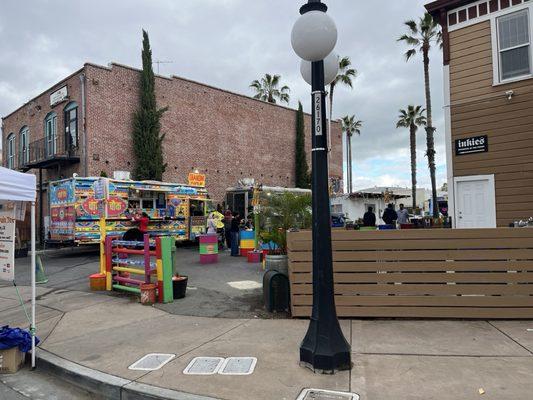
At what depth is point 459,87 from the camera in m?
11.0

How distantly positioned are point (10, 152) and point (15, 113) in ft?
10.8

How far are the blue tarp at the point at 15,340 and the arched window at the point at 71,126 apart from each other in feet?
64.4

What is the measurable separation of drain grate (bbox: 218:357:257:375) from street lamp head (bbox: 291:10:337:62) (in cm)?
342

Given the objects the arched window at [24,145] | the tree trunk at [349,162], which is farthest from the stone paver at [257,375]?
the tree trunk at [349,162]

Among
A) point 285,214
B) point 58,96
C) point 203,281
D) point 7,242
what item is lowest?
point 203,281

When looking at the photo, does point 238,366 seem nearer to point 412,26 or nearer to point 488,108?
point 488,108

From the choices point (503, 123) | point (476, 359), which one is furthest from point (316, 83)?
point (503, 123)

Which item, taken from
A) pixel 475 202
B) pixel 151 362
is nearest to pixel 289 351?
pixel 151 362

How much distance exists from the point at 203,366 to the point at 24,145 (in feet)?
97.1

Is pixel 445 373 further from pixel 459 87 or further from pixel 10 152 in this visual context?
pixel 10 152

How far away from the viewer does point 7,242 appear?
5.44 meters

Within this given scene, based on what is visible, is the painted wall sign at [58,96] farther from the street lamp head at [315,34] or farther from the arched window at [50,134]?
the street lamp head at [315,34]

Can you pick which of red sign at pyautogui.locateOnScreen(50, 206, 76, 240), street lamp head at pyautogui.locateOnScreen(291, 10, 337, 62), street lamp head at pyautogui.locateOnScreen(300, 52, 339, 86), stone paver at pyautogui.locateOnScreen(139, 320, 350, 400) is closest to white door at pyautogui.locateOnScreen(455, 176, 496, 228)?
stone paver at pyautogui.locateOnScreen(139, 320, 350, 400)

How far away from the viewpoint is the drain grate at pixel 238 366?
4.31 meters
